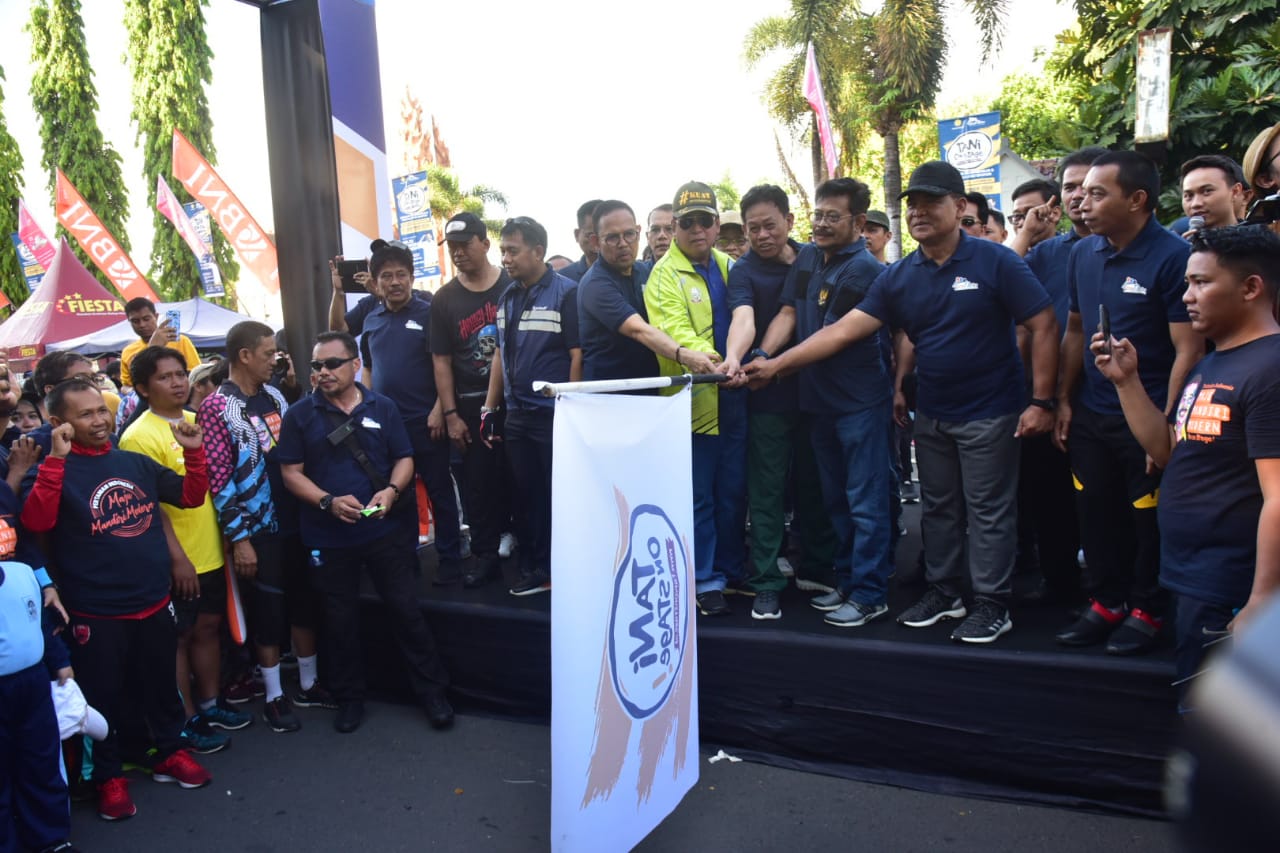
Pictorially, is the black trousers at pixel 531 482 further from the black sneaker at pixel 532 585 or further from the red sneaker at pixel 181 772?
the red sneaker at pixel 181 772

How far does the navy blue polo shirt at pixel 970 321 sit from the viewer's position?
345cm

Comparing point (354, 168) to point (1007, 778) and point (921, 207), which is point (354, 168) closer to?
point (921, 207)

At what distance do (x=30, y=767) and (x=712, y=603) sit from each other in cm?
265

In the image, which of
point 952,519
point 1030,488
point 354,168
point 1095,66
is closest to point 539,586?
point 952,519

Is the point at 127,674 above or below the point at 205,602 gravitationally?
below

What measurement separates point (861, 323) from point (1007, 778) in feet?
6.21

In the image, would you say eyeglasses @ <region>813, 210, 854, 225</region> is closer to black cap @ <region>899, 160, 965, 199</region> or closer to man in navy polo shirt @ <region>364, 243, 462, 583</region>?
black cap @ <region>899, 160, 965, 199</region>

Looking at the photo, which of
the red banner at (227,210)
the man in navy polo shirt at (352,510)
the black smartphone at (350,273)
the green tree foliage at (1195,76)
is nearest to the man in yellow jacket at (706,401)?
the man in navy polo shirt at (352,510)

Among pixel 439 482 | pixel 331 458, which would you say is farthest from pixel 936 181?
pixel 439 482

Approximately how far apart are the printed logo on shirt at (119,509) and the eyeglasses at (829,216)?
314 centimetres

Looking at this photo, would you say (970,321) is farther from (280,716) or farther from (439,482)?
(280,716)

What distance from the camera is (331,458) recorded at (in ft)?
13.4

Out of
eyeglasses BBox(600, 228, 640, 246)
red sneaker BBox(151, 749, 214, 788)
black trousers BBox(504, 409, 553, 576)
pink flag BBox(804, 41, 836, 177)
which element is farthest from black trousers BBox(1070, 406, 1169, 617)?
pink flag BBox(804, 41, 836, 177)

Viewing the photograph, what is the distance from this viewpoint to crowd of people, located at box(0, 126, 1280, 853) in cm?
296
